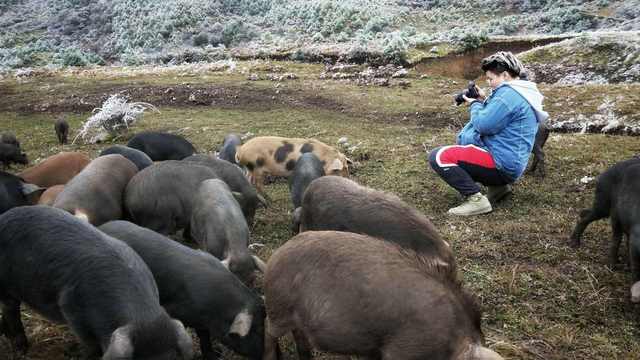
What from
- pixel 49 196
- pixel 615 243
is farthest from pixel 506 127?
pixel 49 196

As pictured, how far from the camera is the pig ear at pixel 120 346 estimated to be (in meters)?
3.41

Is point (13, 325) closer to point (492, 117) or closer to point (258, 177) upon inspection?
point (258, 177)

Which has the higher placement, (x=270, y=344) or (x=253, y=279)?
(x=270, y=344)

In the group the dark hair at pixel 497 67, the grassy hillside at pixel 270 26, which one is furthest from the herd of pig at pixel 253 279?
the grassy hillside at pixel 270 26

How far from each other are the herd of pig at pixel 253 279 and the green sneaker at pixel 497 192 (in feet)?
4.55

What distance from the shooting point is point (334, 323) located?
3525mm

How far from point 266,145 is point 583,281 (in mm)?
4781

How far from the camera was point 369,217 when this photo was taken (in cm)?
482

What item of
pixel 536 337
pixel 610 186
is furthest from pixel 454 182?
pixel 536 337

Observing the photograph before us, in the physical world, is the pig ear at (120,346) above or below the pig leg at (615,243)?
above

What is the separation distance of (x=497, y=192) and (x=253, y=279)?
11.3 feet

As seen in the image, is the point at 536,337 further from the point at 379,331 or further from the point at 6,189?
the point at 6,189

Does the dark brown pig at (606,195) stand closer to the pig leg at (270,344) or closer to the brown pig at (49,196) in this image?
the pig leg at (270,344)

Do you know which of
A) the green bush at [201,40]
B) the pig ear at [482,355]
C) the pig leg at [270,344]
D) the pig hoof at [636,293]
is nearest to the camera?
the pig ear at [482,355]
